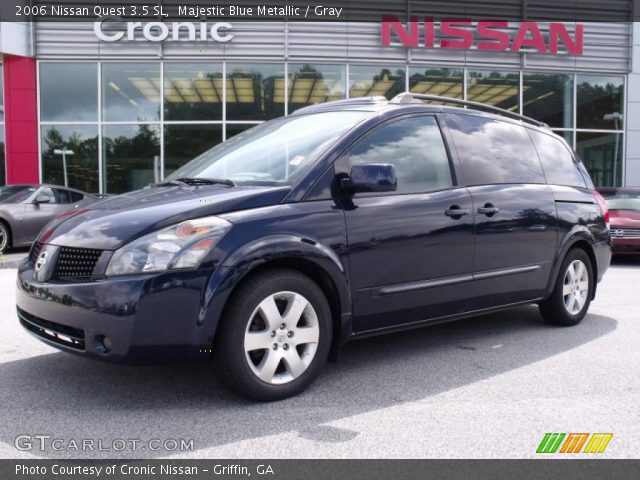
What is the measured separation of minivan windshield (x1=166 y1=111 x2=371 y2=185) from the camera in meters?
3.82

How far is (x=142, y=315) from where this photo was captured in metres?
3.07

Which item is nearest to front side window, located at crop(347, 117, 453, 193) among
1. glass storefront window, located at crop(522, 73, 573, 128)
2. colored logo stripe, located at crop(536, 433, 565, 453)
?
colored logo stripe, located at crop(536, 433, 565, 453)

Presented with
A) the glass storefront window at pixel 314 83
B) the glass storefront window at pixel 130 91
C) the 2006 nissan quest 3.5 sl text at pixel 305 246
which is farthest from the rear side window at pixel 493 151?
the glass storefront window at pixel 130 91

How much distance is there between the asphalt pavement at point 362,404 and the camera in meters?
2.90

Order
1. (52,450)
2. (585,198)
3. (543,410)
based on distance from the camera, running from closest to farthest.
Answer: (52,450), (543,410), (585,198)

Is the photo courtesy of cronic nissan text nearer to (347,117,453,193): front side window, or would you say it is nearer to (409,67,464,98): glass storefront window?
(347,117,453,193): front side window

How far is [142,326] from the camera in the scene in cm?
308

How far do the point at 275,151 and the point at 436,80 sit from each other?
14.8 m

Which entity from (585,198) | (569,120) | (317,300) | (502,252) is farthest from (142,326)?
(569,120)

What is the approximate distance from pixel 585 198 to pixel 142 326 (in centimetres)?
409

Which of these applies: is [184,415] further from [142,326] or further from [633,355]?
[633,355]

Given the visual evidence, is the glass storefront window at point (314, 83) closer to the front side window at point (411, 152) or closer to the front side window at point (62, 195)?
the front side window at point (62, 195)

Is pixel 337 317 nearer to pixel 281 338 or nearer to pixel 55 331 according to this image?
pixel 281 338

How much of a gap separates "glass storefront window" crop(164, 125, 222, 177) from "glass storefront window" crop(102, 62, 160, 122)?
1.99ft
